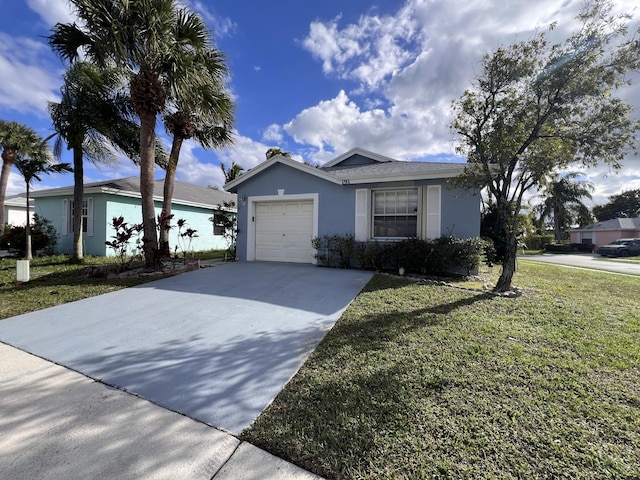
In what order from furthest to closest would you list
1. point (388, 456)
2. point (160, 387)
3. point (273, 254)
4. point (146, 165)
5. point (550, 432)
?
point (273, 254), point (146, 165), point (160, 387), point (550, 432), point (388, 456)

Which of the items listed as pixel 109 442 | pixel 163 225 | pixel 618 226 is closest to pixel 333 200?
Answer: pixel 163 225

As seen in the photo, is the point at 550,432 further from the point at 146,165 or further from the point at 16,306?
the point at 146,165

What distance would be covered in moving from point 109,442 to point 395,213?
828 centimetres

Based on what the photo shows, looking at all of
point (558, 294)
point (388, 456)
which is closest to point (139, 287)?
point (388, 456)

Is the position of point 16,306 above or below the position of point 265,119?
below

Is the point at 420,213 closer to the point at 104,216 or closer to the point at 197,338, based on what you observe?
the point at 197,338

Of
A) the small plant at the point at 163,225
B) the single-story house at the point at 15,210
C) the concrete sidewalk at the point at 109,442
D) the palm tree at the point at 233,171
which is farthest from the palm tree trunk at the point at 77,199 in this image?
the single-story house at the point at 15,210

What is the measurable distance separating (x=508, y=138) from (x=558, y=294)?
3.86 m

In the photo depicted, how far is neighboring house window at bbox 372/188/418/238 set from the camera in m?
8.68

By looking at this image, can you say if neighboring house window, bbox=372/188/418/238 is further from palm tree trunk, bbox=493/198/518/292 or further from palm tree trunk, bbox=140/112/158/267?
palm tree trunk, bbox=140/112/158/267

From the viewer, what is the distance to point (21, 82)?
11.2 meters

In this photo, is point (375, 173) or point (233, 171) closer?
point (375, 173)

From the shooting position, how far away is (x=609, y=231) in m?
32.2

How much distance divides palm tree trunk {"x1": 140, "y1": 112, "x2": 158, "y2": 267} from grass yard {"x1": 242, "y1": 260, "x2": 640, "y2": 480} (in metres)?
6.61
